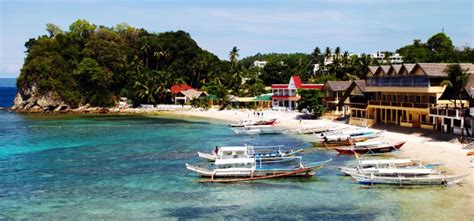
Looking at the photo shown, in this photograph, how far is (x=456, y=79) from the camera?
50.5m

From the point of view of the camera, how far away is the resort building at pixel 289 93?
305 feet

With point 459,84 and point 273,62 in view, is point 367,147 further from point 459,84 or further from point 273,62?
point 273,62

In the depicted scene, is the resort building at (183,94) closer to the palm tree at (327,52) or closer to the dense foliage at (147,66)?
the dense foliage at (147,66)

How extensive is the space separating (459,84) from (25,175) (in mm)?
40523

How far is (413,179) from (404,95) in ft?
90.4

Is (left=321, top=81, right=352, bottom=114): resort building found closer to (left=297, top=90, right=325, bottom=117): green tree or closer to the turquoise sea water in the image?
(left=297, top=90, right=325, bottom=117): green tree

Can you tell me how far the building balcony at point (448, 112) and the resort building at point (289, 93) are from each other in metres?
40.1

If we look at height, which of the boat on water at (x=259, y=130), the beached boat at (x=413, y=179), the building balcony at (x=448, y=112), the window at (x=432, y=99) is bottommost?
the beached boat at (x=413, y=179)

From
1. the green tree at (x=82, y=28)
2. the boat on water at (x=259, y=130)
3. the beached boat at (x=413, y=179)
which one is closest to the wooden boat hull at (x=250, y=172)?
the beached boat at (x=413, y=179)

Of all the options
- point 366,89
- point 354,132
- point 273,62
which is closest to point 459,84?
point 354,132

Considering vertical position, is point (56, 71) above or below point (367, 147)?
above

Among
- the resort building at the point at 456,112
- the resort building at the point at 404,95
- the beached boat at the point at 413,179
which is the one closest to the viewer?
the beached boat at the point at 413,179

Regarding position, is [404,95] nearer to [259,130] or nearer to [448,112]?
[448,112]

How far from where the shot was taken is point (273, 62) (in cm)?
14000
